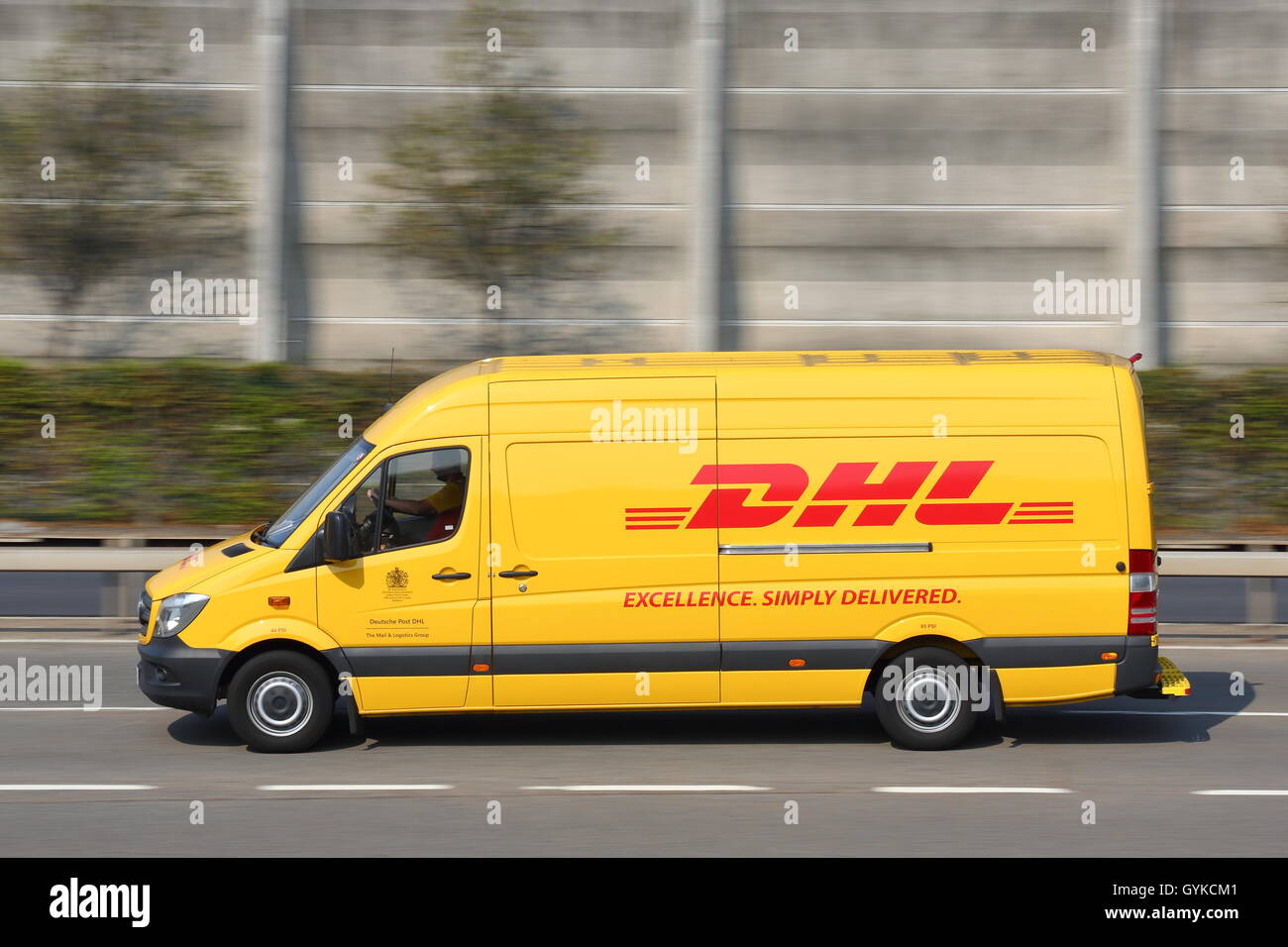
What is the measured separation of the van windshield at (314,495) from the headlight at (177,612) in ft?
1.65

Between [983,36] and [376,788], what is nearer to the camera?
[376,788]

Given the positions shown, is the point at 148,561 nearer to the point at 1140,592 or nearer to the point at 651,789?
the point at 651,789

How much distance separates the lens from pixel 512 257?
1831cm

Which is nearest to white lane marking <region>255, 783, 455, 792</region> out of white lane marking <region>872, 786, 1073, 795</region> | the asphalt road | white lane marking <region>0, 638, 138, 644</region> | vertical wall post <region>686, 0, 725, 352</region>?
the asphalt road

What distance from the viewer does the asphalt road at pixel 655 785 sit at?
269 inches

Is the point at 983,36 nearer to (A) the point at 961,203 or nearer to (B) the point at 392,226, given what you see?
(A) the point at 961,203

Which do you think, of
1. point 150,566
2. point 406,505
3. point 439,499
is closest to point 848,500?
point 439,499

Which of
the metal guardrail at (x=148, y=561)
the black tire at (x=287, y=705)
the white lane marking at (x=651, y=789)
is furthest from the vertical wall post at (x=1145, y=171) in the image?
the black tire at (x=287, y=705)

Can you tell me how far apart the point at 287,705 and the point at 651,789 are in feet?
7.11

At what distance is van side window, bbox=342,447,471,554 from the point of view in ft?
27.9

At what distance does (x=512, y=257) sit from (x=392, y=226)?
1601 millimetres

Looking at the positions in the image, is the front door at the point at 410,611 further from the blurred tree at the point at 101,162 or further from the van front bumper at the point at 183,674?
the blurred tree at the point at 101,162

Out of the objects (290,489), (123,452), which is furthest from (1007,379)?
(123,452)
